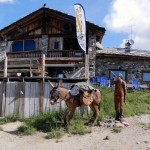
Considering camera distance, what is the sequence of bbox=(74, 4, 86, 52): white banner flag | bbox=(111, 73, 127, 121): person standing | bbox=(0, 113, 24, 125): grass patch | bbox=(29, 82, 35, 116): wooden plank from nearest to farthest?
1. bbox=(111, 73, 127, 121): person standing
2. bbox=(0, 113, 24, 125): grass patch
3. bbox=(29, 82, 35, 116): wooden plank
4. bbox=(74, 4, 86, 52): white banner flag

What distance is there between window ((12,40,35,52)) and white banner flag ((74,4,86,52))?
9.27 m

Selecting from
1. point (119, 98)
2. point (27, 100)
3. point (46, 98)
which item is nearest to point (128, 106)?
point (119, 98)

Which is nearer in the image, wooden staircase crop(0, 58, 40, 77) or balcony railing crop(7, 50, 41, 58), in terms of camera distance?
wooden staircase crop(0, 58, 40, 77)

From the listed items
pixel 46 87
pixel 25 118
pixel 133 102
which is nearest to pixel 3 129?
pixel 25 118

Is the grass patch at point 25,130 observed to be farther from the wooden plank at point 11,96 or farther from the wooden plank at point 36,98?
the wooden plank at point 11,96

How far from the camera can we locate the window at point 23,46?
27.1 meters

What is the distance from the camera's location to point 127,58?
1053 inches

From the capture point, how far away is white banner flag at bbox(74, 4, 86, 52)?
55.5 ft

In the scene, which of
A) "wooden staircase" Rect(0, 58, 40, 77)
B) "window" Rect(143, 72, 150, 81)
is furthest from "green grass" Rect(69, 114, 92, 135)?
"window" Rect(143, 72, 150, 81)

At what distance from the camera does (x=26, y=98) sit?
49.0 feet

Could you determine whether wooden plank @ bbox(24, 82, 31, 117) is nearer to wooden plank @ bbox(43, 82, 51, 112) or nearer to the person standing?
wooden plank @ bbox(43, 82, 51, 112)

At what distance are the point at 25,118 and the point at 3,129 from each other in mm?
1390

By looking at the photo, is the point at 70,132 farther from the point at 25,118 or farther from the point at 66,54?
the point at 66,54

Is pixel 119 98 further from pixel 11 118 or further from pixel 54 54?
pixel 54 54
